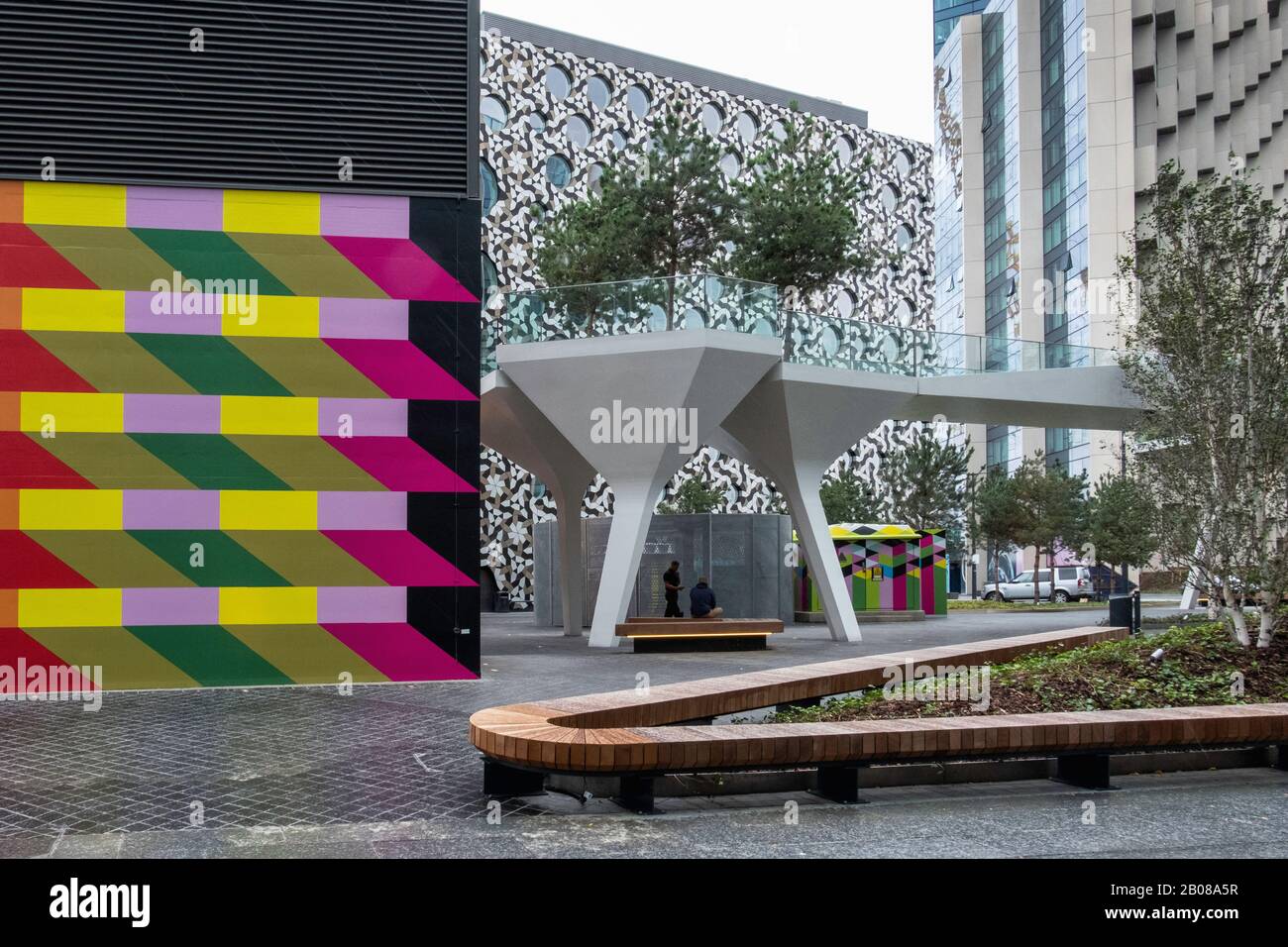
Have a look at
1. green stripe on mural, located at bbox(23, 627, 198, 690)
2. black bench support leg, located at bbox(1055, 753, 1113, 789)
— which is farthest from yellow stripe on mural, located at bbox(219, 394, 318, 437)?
black bench support leg, located at bbox(1055, 753, 1113, 789)

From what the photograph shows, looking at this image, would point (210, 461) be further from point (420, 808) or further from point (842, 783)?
point (842, 783)

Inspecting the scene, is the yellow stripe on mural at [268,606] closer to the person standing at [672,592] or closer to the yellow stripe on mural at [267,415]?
the yellow stripe on mural at [267,415]

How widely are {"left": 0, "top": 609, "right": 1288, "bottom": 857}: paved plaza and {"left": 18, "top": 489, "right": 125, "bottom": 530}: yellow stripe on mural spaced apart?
129 inches

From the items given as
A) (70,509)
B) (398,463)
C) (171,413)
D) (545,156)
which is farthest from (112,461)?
(545,156)

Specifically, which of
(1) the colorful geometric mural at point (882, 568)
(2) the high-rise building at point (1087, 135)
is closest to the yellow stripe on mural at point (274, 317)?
(1) the colorful geometric mural at point (882, 568)

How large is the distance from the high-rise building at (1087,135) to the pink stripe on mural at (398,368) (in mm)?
45236

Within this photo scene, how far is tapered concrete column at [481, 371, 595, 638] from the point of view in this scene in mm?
24000

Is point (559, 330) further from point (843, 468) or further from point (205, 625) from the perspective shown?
point (843, 468)

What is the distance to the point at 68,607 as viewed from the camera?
13.8m

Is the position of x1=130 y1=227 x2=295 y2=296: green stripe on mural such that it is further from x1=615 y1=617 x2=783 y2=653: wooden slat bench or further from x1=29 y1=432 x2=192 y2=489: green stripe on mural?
x1=615 y1=617 x2=783 y2=653: wooden slat bench

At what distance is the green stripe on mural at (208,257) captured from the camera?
14352 millimetres
